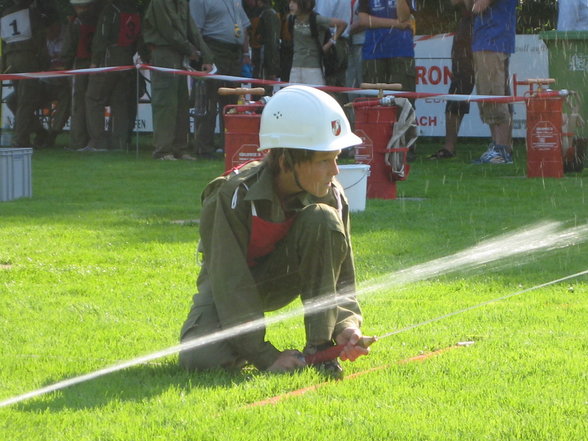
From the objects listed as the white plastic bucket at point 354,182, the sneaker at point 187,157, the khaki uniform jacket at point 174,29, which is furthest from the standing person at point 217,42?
the white plastic bucket at point 354,182

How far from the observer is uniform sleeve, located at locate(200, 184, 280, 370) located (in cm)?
446

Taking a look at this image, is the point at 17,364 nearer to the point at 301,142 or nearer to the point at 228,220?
the point at 228,220

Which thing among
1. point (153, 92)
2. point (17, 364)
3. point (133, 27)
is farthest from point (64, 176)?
point (17, 364)

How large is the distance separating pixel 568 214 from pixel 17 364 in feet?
19.0

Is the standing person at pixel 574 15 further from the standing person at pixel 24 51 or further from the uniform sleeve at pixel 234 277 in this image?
the uniform sleeve at pixel 234 277

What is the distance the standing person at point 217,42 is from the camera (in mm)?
16000

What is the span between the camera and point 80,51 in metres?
17.8

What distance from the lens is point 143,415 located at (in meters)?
3.92

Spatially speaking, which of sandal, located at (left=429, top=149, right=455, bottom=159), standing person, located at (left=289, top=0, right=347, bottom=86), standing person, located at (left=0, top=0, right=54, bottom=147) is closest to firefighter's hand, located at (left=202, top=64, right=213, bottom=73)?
standing person, located at (left=289, top=0, right=347, bottom=86)

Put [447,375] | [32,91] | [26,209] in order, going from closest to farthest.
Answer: [447,375] → [26,209] → [32,91]

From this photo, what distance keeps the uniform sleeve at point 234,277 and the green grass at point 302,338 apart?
0.14 metres

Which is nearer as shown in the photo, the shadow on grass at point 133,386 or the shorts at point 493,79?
the shadow on grass at point 133,386

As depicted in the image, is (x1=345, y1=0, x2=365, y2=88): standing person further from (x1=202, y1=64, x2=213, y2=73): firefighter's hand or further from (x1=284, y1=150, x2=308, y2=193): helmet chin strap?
(x1=284, y1=150, x2=308, y2=193): helmet chin strap

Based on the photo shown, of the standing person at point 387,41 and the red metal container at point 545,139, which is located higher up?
the standing person at point 387,41
